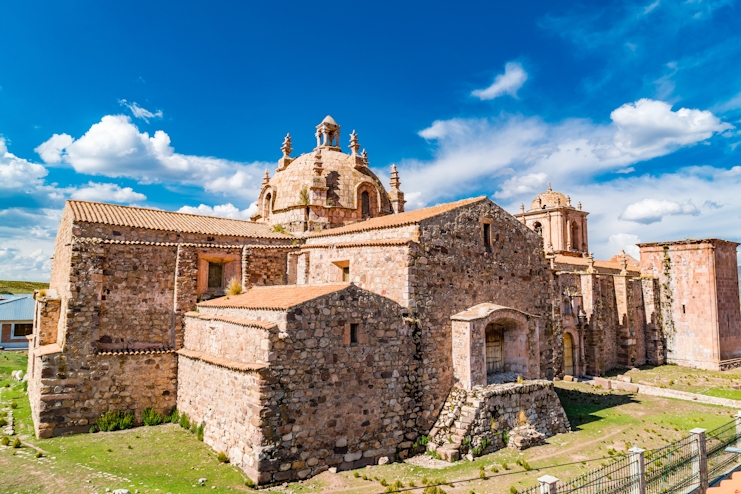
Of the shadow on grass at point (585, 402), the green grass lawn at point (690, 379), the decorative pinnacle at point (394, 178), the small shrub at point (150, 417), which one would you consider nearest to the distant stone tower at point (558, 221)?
the green grass lawn at point (690, 379)

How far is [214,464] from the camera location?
12562 mm

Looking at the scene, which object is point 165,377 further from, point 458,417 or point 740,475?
point 740,475

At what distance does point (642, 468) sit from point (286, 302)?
30.8 ft

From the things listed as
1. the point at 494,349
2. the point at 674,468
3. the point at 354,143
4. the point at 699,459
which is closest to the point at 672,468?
the point at 674,468

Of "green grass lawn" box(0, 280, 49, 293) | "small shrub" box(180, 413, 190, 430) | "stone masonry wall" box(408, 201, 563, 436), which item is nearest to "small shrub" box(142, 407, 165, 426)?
"small shrub" box(180, 413, 190, 430)

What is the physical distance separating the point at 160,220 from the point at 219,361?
866 centimetres

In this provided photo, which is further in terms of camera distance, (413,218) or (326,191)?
(326,191)

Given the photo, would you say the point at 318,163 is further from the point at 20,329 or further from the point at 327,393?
the point at 20,329

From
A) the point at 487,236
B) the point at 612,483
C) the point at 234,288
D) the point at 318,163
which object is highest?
the point at 318,163

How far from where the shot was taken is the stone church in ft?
40.8

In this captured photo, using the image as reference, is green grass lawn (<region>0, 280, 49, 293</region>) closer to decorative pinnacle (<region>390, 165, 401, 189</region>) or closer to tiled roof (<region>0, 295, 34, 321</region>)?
tiled roof (<region>0, 295, 34, 321</region>)

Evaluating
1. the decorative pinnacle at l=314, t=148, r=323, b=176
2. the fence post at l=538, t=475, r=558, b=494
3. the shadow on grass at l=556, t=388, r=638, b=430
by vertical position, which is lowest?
the shadow on grass at l=556, t=388, r=638, b=430

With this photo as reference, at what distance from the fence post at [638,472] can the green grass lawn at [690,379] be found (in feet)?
52.7

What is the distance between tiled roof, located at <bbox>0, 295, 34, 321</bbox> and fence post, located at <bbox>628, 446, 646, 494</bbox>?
41.3 m
